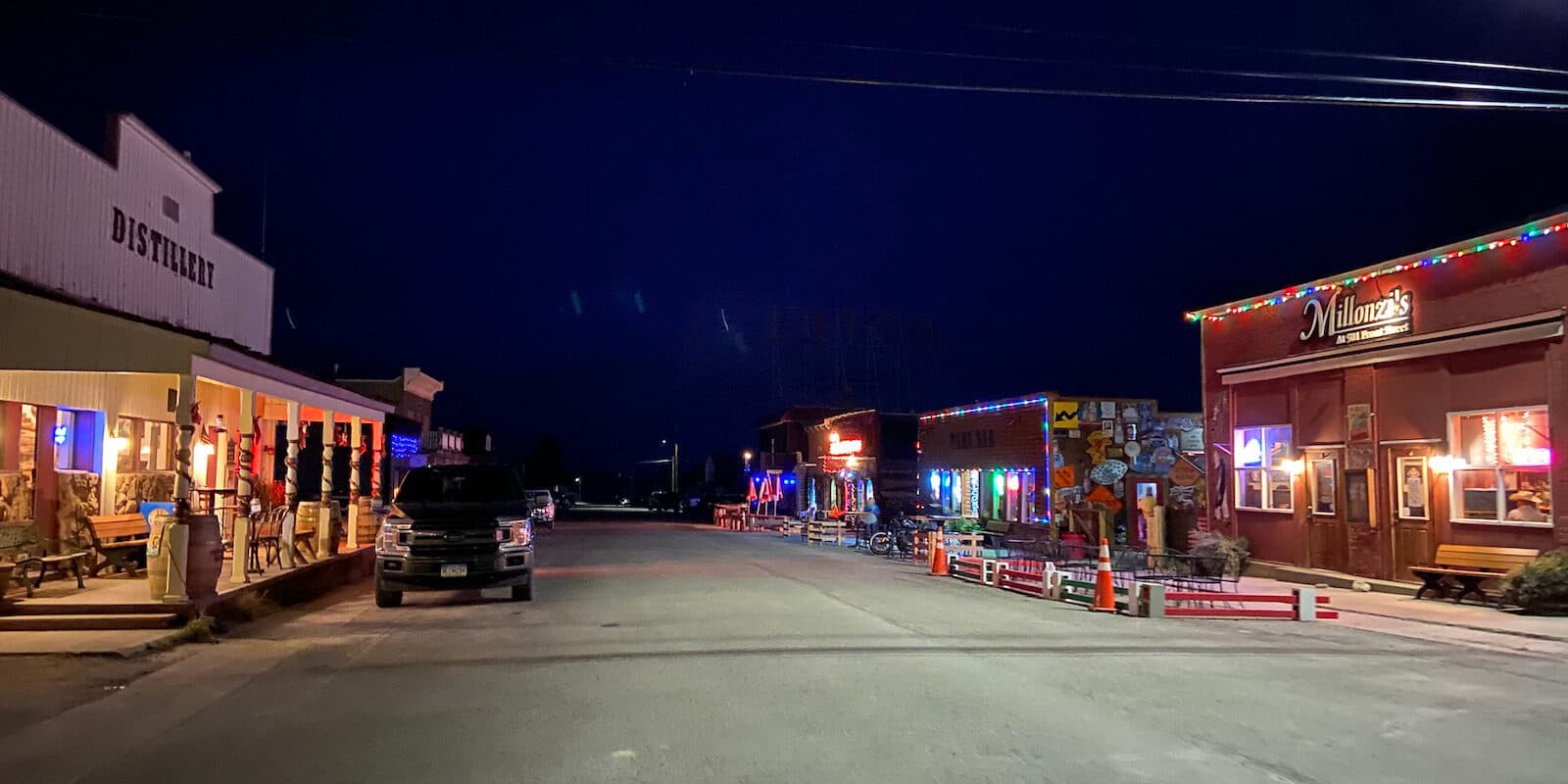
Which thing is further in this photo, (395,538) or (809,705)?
(395,538)

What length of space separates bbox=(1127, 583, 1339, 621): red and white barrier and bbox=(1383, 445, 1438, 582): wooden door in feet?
13.0

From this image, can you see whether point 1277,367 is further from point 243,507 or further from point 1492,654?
point 243,507

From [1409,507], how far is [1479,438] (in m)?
1.71

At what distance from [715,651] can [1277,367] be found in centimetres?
1500

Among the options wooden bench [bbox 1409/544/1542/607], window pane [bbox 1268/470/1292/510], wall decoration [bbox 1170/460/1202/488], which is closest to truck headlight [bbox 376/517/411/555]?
wall decoration [bbox 1170/460/1202/488]

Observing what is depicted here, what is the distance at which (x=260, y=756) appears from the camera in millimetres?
6879

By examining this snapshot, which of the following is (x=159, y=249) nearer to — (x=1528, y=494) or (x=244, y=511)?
(x=244, y=511)

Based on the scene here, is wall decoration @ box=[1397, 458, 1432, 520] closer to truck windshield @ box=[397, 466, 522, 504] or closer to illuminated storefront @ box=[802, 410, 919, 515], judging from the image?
truck windshield @ box=[397, 466, 522, 504]

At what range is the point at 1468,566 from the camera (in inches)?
658

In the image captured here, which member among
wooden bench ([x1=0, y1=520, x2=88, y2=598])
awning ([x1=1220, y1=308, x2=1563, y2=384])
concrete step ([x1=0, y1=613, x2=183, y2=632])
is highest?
awning ([x1=1220, y1=308, x2=1563, y2=384])

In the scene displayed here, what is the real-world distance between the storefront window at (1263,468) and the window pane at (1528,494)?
4529 mm

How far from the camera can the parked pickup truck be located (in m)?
14.9

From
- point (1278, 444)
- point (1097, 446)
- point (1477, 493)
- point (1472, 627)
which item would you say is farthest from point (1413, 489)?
point (1097, 446)

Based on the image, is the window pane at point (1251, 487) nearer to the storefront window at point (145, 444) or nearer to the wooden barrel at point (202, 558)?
the wooden barrel at point (202, 558)
